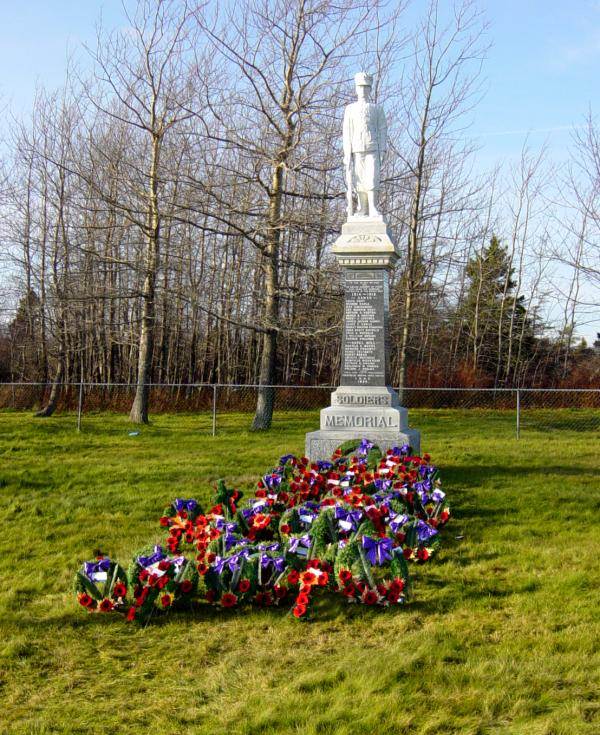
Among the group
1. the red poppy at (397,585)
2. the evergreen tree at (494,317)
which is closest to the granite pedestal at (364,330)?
the red poppy at (397,585)

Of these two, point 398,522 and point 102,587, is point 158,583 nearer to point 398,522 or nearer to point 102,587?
point 102,587

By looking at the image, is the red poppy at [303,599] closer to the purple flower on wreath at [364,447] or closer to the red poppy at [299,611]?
the red poppy at [299,611]

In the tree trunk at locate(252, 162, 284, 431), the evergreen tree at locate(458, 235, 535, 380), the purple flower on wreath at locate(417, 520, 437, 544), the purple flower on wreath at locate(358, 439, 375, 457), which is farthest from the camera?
the evergreen tree at locate(458, 235, 535, 380)

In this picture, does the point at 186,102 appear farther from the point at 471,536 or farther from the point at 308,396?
the point at 471,536

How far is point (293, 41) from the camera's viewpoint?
14.4m

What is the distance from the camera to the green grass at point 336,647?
2857 mm

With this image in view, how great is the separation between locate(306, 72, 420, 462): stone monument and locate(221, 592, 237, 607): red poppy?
4662 millimetres

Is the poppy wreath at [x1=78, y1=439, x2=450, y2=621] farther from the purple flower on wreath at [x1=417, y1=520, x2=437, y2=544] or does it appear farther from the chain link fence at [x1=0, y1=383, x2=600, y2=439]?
the chain link fence at [x1=0, y1=383, x2=600, y2=439]

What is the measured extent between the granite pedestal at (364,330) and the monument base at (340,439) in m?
0.15

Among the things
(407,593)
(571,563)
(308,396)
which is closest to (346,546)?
(407,593)

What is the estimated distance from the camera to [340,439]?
8.77 meters

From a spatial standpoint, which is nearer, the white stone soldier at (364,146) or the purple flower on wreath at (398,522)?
the purple flower on wreath at (398,522)

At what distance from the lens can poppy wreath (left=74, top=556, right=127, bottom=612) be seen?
13.4 ft

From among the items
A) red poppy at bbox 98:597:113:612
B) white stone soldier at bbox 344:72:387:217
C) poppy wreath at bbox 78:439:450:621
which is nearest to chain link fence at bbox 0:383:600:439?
white stone soldier at bbox 344:72:387:217
